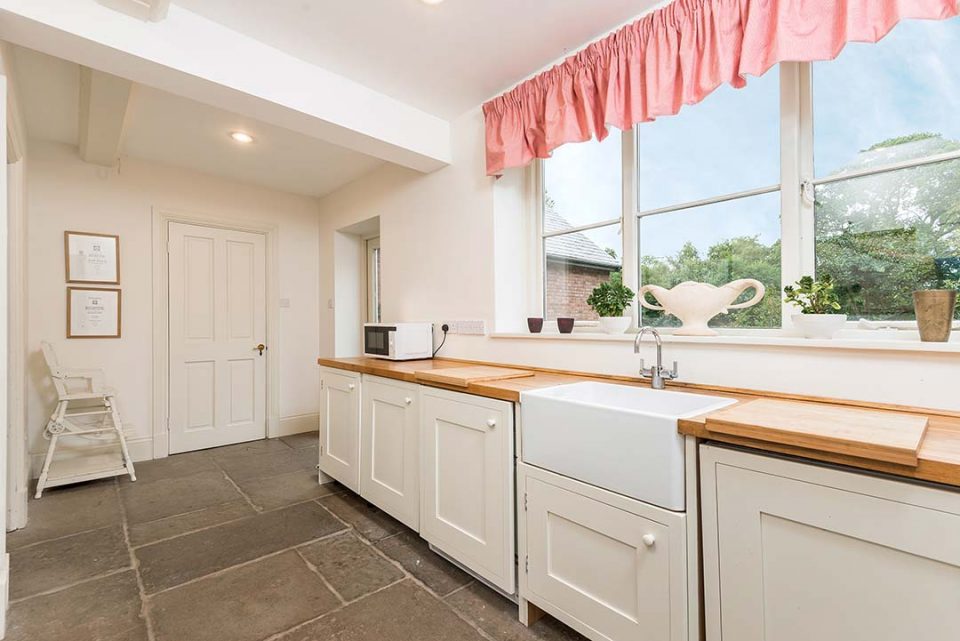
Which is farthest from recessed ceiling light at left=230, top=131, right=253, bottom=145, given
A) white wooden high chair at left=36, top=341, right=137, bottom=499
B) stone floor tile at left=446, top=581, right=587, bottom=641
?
stone floor tile at left=446, top=581, right=587, bottom=641

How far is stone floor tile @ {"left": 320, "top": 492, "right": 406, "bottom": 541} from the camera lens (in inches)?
88.7

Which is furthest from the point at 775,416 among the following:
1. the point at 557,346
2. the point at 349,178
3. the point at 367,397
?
the point at 349,178

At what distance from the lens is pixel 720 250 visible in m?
1.88

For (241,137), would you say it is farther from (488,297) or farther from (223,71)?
(488,297)

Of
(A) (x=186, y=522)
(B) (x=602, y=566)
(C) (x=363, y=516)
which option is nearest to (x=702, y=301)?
(B) (x=602, y=566)

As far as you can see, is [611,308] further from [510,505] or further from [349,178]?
[349,178]

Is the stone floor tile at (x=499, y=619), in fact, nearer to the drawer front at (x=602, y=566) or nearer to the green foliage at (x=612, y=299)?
the drawer front at (x=602, y=566)

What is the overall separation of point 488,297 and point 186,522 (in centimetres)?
206

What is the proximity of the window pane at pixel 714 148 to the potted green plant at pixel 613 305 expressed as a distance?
1.50ft

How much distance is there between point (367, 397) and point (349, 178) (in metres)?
2.26

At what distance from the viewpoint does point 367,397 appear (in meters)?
2.41

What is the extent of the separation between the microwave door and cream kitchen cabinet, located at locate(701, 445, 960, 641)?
1.99 metres

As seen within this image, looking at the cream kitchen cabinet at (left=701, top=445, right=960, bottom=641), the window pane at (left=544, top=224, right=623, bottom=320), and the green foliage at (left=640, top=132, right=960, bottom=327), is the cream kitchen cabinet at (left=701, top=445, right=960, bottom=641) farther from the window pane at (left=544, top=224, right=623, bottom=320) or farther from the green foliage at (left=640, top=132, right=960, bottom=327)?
the window pane at (left=544, top=224, right=623, bottom=320)

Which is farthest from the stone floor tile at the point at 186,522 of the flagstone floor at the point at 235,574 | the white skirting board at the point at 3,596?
the white skirting board at the point at 3,596
